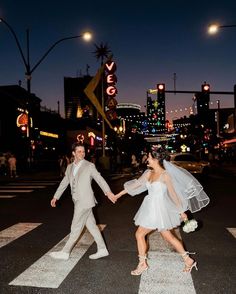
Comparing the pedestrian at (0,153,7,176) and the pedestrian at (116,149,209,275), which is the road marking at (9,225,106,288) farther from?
the pedestrian at (0,153,7,176)

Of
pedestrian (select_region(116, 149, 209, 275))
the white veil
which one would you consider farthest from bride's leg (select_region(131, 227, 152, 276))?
the white veil

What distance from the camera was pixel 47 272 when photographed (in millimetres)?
5488

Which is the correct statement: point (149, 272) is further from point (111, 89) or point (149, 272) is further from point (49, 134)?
point (49, 134)

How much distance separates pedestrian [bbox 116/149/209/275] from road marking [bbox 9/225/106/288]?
1.03 meters

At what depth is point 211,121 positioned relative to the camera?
4395 inches

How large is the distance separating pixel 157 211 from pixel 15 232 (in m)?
4.23

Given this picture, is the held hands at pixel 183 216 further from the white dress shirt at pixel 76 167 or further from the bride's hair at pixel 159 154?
the white dress shirt at pixel 76 167

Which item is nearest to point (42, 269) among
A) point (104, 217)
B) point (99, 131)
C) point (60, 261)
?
point (60, 261)

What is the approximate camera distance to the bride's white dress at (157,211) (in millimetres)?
5332

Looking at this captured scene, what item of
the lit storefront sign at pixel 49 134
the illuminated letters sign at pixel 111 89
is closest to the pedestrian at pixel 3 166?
the illuminated letters sign at pixel 111 89

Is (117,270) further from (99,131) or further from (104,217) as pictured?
(99,131)

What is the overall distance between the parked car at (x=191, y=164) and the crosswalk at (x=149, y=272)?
48.9ft

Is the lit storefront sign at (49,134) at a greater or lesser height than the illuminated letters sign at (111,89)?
lesser

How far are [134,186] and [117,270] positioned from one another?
48.5 inches
